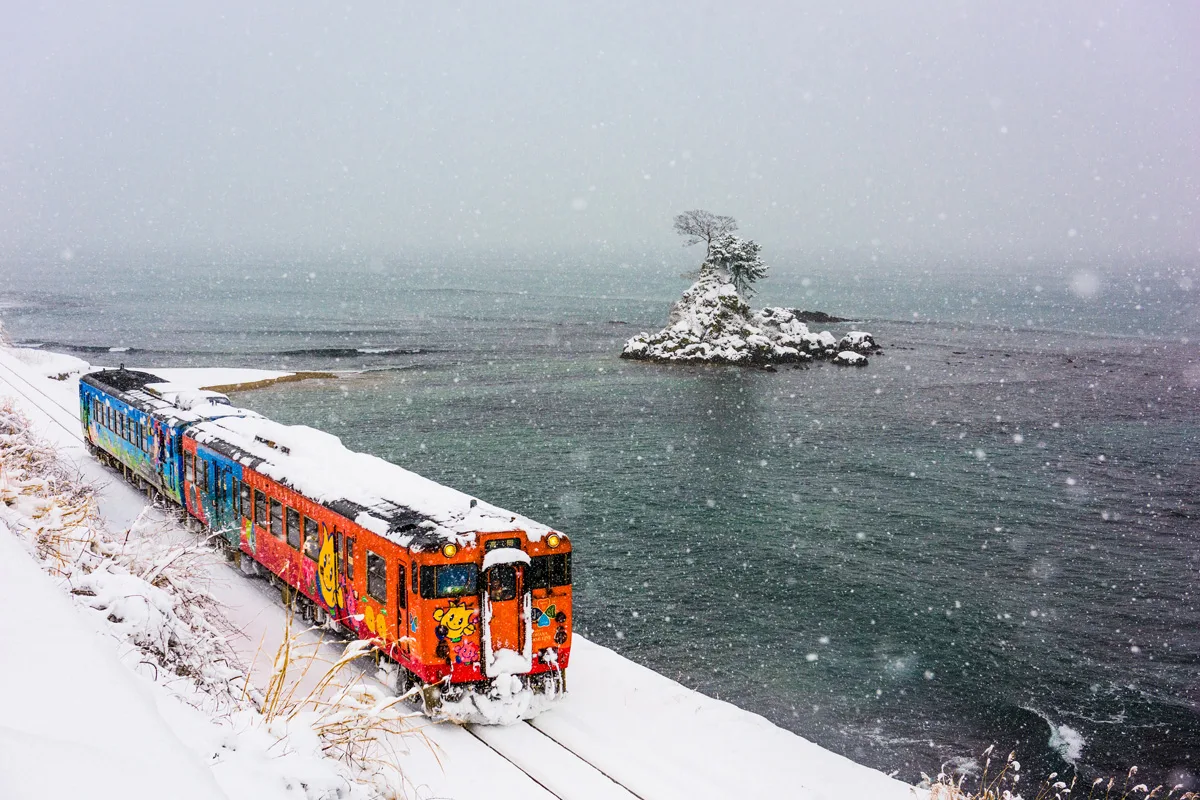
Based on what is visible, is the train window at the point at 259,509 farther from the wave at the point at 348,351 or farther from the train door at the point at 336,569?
the wave at the point at 348,351

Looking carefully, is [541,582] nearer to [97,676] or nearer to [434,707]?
[434,707]

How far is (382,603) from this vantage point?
14086 mm

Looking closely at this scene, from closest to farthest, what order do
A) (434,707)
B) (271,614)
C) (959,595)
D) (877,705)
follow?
(434,707) → (271,614) → (877,705) → (959,595)

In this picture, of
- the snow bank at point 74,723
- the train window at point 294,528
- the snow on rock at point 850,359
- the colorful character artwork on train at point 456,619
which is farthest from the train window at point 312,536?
the snow on rock at point 850,359

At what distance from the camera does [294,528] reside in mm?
16656

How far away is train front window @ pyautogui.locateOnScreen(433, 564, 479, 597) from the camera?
13273 millimetres

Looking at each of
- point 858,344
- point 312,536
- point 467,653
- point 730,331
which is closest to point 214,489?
point 312,536

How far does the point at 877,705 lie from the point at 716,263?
6270cm

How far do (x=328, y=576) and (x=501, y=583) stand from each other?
3.70m

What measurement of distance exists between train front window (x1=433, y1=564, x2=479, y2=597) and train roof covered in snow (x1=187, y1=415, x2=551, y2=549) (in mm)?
367

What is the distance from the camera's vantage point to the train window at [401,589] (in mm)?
13500

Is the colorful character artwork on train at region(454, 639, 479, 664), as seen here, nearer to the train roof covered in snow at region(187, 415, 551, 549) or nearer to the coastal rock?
the train roof covered in snow at region(187, 415, 551, 549)

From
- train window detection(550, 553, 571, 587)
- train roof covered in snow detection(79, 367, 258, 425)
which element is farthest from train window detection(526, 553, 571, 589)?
train roof covered in snow detection(79, 367, 258, 425)

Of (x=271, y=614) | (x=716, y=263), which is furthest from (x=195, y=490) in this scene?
(x=716, y=263)
